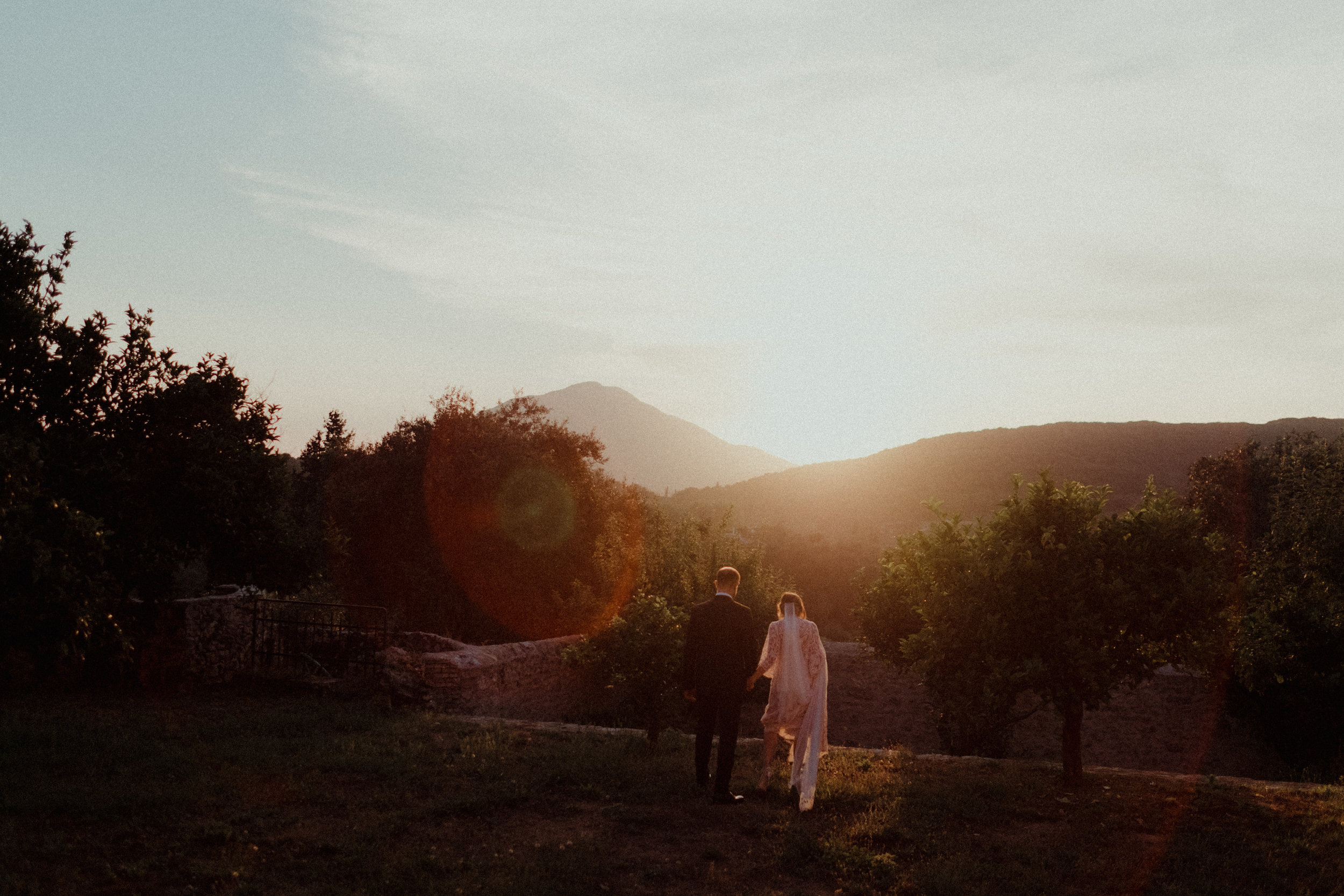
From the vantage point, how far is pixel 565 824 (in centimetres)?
809

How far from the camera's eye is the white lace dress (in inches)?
353

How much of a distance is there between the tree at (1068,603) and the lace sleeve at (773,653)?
2.13m

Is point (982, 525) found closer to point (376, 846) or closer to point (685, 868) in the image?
point (685, 868)

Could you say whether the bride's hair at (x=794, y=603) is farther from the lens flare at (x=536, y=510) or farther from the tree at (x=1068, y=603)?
the lens flare at (x=536, y=510)

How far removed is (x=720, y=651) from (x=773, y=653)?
2.14 feet

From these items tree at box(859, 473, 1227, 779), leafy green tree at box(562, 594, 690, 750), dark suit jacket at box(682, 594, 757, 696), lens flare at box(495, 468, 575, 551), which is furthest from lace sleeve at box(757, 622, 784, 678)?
lens flare at box(495, 468, 575, 551)

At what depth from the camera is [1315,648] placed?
63.1ft

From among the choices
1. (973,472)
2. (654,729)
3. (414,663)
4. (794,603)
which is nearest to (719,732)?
(794,603)

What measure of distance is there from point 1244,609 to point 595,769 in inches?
390

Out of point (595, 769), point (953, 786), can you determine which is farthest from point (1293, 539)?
point (595, 769)

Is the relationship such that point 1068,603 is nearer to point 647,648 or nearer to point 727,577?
point 727,577

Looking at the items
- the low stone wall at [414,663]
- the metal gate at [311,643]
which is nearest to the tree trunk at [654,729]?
the low stone wall at [414,663]

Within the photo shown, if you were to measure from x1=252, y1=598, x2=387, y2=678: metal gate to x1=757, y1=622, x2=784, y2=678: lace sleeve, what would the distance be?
8.56 meters

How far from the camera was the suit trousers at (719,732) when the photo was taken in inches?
346
